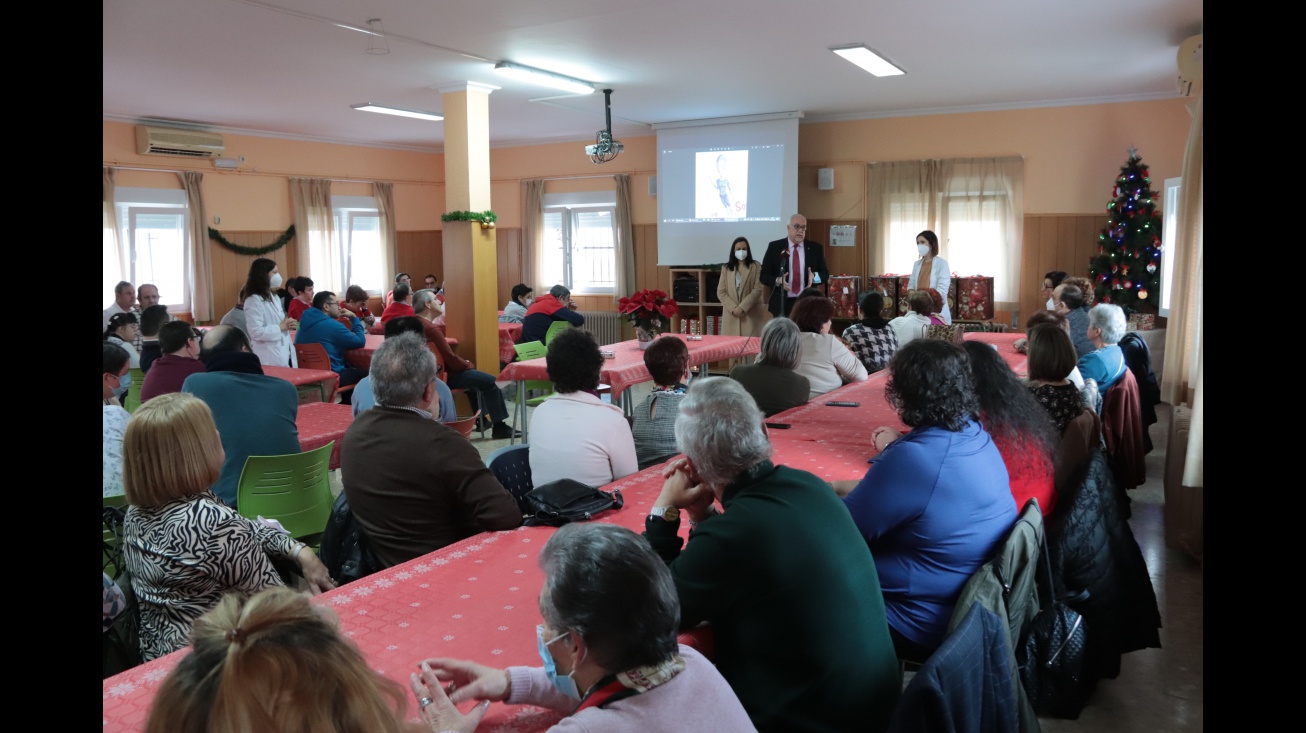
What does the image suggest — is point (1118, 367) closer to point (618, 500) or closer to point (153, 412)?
point (618, 500)

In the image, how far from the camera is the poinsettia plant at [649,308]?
682 centimetres

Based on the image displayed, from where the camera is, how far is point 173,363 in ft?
14.2

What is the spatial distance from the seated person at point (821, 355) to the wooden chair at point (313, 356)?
370 centimetres

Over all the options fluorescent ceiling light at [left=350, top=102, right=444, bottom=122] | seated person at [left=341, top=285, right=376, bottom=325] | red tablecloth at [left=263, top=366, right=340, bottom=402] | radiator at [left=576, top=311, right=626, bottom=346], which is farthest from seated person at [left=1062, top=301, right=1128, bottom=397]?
radiator at [left=576, top=311, right=626, bottom=346]

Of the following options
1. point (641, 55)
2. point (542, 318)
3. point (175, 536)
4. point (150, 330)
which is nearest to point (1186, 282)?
point (641, 55)

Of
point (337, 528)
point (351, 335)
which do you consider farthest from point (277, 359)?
point (337, 528)

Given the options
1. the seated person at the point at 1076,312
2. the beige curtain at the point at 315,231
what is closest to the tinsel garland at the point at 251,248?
the beige curtain at the point at 315,231

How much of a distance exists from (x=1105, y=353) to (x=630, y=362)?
3007 millimetres

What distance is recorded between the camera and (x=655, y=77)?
8.22 m

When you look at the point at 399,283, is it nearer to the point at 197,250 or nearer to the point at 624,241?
the point at 197,250

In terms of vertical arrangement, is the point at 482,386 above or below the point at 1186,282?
below

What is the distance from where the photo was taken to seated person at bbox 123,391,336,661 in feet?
7.24
